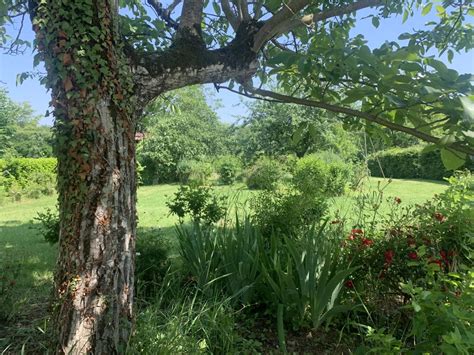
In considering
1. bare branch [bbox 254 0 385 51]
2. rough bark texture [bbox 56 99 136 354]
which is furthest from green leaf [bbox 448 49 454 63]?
rough bark texture [bbox 56 99 136 354]

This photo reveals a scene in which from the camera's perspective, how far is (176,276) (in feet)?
10.8

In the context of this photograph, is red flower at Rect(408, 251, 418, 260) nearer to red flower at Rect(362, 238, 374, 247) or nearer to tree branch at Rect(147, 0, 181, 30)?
red flower at Rect(362, 238, 374, 247)

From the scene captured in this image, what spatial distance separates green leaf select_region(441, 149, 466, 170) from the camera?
6.16 feet

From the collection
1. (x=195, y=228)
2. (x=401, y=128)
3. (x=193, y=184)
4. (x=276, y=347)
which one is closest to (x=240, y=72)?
(x=401, y=128)

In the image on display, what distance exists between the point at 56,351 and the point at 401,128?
2116mm

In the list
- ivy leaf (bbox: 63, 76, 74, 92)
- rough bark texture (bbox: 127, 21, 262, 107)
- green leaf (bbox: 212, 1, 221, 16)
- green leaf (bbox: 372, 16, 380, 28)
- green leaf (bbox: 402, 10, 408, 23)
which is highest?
green leaf (bbox: 212, 1, 221, 16)

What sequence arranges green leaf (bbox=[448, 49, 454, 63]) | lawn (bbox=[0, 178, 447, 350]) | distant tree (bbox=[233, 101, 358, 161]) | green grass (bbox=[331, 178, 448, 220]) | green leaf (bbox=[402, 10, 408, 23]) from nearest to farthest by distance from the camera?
lawn (bbox=[0, 178, 447, 350]), green leaf (bbox=[448, 49, 454, 63]), green leaf (bbox=[402, 10, 408, 23]), green grass (bbox=[331, 178, 448, 220]), distant tree (bbox=[233, 101, 358, 161])

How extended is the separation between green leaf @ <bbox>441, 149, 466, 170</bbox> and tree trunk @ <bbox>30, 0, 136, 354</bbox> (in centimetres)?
162

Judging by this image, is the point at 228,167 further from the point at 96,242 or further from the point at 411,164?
the point at 96,242

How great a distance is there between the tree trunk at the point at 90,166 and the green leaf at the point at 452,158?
162cm

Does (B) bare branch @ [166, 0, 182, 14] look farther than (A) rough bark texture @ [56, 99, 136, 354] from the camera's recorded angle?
Yes

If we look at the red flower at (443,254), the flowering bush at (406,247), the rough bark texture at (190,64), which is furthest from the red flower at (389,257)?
the rough bark texture at (190,64)

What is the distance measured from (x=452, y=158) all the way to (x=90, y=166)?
5.91ft

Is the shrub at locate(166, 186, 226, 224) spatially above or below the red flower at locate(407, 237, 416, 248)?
above
